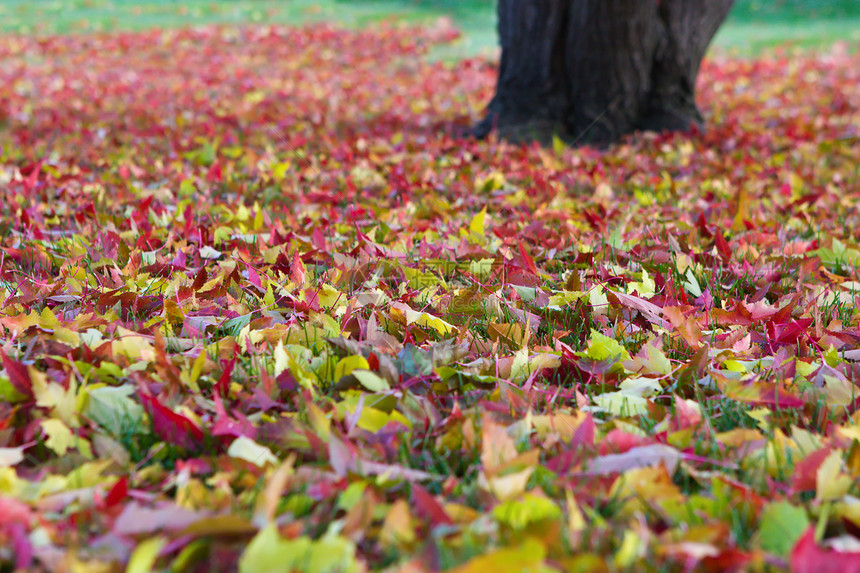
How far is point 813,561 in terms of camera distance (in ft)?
3.30

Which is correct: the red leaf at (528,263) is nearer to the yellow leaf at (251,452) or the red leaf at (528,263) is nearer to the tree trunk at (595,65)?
the yellow leaf at (251,452)

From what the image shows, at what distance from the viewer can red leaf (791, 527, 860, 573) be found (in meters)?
1.00

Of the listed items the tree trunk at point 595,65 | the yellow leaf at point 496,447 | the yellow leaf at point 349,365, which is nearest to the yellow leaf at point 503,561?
the yellow leaf at point 496,447

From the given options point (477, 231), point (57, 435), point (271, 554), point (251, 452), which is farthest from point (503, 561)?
point (477, 231)

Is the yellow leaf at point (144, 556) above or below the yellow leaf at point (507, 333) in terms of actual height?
above

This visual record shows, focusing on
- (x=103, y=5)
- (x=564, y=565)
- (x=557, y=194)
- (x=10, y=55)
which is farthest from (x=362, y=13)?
(x=564, y=565)

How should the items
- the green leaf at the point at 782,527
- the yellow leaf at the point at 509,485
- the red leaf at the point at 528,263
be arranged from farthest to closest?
the red leaf at the point at 528,263
the yellow leaf at the point at 509,485
the green leaf at the point at 782,527

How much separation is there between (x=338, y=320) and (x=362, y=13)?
59.6 feet

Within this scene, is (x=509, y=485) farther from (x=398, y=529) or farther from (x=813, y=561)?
(x=813, y=561)

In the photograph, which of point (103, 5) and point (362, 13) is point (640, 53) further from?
point (103, 5)

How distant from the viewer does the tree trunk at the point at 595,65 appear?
16.6 feet

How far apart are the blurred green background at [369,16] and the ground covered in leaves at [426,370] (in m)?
10.6

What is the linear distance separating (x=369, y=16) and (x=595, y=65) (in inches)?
531

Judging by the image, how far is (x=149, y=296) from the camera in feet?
6.88
